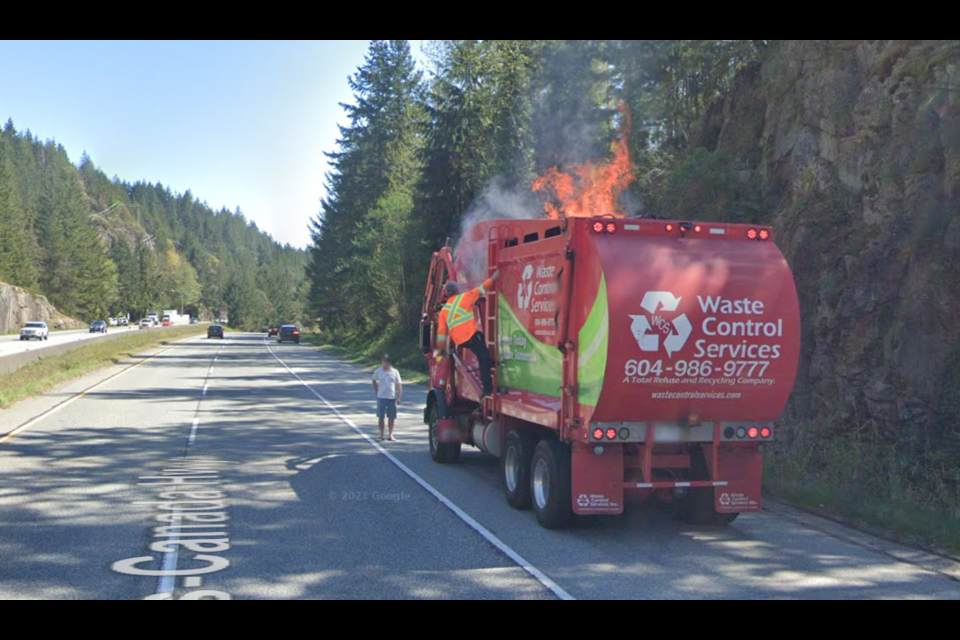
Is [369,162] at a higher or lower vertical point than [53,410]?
higher

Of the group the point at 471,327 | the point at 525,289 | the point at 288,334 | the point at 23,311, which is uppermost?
the point at 23,311

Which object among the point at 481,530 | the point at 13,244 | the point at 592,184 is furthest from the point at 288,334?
the point at 481,530

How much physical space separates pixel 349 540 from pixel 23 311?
342 ft

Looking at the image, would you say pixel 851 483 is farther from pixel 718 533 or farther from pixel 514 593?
pixel 514 593

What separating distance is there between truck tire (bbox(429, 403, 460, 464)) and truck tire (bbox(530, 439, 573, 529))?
3.95 m

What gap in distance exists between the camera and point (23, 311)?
99.1 metres

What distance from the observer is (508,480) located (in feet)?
33.7

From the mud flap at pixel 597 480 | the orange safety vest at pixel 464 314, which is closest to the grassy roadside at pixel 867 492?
the mud flap at pixel 597 480

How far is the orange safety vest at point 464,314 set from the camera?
37.8ft

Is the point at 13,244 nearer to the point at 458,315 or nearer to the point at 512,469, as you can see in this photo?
the point at 458,315

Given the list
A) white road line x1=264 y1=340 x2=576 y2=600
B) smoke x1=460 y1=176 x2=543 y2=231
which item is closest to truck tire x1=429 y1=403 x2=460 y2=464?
white road line x1=264 y1=340 x2=576 y2=600

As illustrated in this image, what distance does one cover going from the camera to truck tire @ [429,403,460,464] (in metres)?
13.2

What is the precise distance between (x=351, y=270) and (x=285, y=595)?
172 ft

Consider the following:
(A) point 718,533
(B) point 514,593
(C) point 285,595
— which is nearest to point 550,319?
(A) point 718,533
